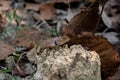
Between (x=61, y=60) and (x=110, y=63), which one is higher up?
(x=61, y=60)

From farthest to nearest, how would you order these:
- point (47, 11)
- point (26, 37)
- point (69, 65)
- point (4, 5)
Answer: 1. point (4, 5)
2. point (47, 11)
3. point (26, 37)
4. point (69, 65)

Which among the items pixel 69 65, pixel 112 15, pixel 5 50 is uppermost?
pixel 69 65

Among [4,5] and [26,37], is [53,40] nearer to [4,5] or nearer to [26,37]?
[26,37]

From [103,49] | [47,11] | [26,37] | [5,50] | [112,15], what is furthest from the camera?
[47,11]

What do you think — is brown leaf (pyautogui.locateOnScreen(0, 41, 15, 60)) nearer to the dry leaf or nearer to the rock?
the rock

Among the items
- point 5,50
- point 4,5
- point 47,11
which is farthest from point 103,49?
point 4,5

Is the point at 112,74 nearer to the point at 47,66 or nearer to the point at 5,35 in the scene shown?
the point at 47,66

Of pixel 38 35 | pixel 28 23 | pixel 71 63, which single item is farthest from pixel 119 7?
pixel 71 63

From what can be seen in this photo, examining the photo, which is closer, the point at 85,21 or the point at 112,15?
the point at 85,21

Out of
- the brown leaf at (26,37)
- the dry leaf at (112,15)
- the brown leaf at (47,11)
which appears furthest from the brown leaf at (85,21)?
the brown leaf at (47,11)
